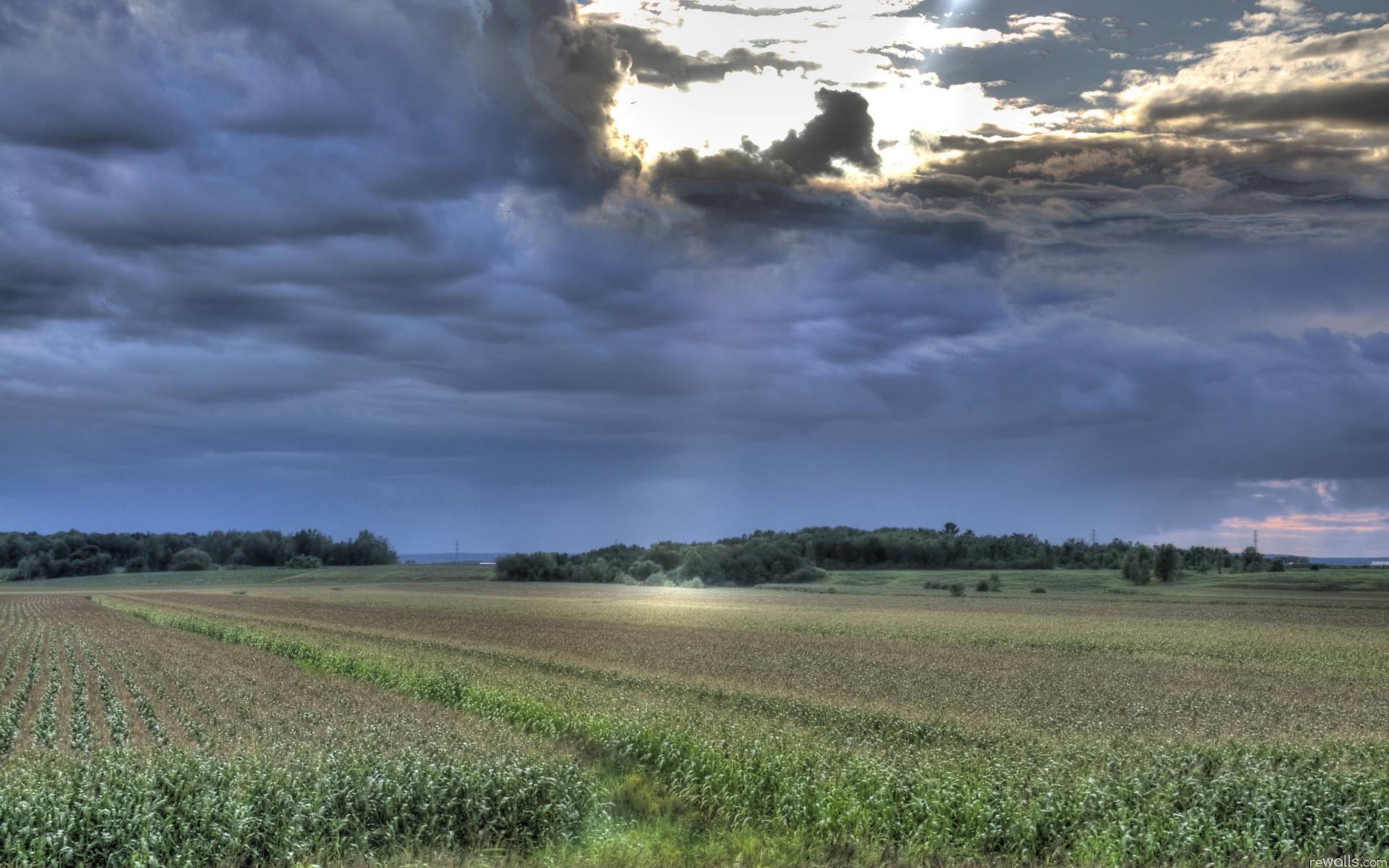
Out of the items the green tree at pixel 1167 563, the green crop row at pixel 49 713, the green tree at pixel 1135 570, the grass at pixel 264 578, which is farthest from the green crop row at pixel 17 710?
the green tree at pixel 1167 563

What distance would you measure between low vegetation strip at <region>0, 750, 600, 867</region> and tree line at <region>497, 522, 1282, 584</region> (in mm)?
127897

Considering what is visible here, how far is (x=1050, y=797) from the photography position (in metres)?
15.4

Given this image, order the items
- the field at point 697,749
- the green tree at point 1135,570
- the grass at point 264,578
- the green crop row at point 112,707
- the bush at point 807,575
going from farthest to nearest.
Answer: the grass at point 264,578, the bush at point 807,575, the green tree at point 1135,570, the green crop row at point 112,707, the field at point 697,749

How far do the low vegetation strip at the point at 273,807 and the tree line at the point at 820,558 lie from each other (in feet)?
420

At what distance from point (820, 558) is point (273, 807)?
164m

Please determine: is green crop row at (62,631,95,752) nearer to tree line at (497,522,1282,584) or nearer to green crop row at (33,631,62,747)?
green crop row at (33,631,62,747)

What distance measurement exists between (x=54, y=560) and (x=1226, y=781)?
22933 cm

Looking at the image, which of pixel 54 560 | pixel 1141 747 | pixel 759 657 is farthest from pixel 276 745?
pixel 54 560

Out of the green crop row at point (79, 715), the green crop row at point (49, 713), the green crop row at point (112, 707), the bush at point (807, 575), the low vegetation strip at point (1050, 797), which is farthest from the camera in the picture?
the bush at point (807, 575)

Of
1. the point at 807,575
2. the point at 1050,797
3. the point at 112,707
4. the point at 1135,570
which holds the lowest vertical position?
the point at 112,707

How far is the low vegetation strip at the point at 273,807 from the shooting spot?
595 inches

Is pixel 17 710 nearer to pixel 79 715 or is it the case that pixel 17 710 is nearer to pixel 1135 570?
pixel 79 715

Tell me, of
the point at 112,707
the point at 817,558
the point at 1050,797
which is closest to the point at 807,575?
the point at 817,558

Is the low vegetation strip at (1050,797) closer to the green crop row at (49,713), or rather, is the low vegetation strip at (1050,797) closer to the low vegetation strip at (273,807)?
the low vegetation strip at (273,807)
